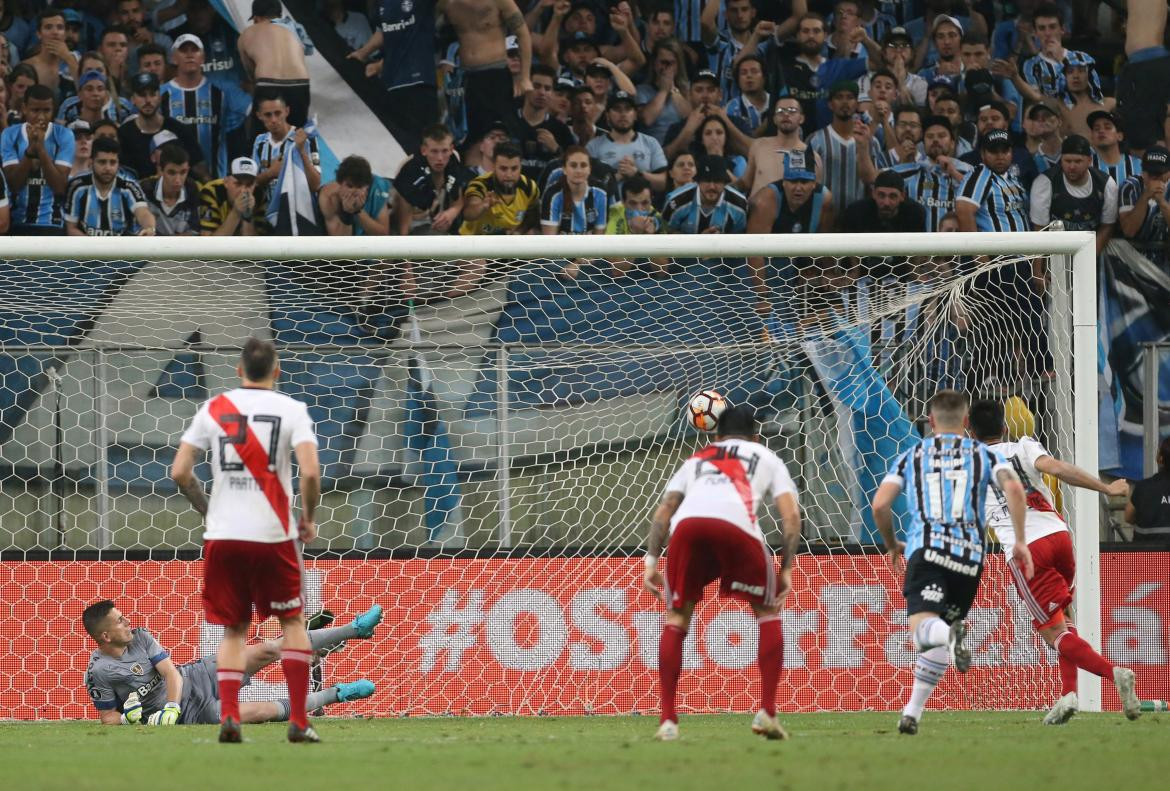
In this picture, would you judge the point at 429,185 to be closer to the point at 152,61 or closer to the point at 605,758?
the point at 152,61

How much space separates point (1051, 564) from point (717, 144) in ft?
18.4

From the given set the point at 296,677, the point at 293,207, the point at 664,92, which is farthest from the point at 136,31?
the point at 296,677

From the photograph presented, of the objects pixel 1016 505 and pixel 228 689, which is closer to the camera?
pixel 228 689

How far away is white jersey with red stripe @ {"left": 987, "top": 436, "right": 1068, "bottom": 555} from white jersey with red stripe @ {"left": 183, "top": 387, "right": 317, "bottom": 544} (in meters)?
4.17

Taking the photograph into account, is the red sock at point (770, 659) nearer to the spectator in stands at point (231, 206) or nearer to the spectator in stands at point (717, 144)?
the spectator in stands at point (717, 144)

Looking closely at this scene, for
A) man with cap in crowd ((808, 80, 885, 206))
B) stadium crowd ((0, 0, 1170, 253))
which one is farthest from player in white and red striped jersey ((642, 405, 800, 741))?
man with cap in crowd ((808, 80, 885, 206))

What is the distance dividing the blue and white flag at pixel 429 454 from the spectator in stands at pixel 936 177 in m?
4.65

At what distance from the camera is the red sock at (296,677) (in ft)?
22.5

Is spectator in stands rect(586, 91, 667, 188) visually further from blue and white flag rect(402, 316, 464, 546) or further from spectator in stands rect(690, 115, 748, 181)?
blue and white flag rect(402, 316, 464, 546)

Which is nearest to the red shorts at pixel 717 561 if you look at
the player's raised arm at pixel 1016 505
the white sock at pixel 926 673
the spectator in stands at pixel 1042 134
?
the white sock at pixel 926 673

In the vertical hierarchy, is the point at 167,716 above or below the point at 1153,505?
below

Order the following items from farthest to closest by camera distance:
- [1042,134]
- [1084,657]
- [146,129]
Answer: [1042,134]
[146,129]
[1084,657]

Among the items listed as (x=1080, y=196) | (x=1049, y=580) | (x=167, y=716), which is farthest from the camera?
(x=1080, y=196)

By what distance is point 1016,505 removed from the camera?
24.3 ft
